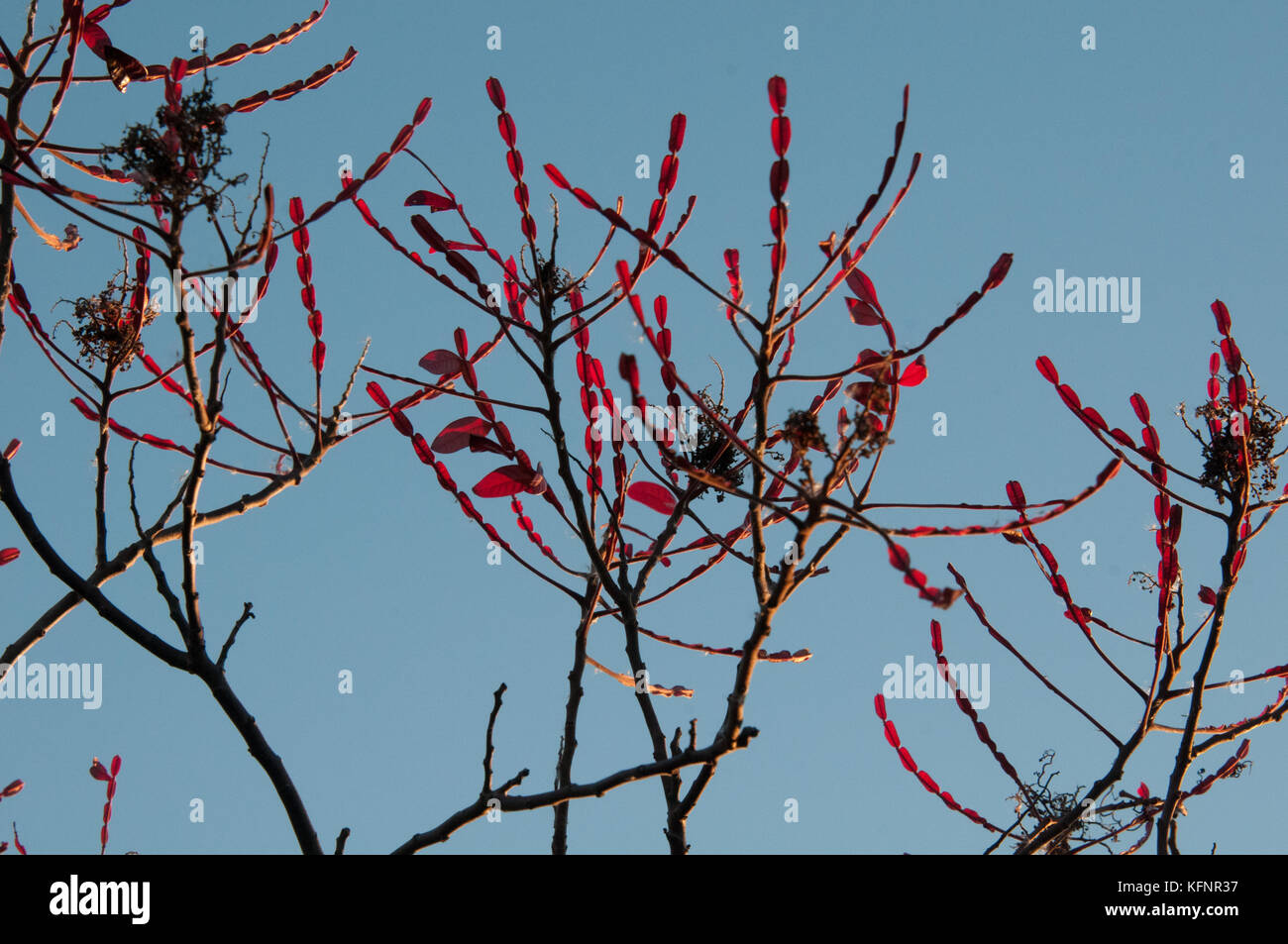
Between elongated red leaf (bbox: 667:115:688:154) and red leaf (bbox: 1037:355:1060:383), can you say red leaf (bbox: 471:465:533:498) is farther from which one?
red leaf (bbox: 1037:355:1060:383)

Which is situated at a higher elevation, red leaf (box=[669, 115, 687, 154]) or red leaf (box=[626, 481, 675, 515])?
red leaf (box=[669, 115, 687, 154])

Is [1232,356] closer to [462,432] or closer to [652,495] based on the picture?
[652,495]

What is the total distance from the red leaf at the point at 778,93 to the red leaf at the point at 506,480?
3.36 ft

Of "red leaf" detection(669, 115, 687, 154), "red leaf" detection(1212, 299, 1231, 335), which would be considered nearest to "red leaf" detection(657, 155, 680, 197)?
"red leaf" detection(669, 115, 687, 154)

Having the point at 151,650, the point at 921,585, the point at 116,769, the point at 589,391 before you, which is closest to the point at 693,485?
the point at 589,391

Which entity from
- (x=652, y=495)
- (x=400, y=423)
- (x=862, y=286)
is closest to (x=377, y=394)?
(x=400, y=423)

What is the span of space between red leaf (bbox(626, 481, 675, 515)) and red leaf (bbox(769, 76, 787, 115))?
1.04m

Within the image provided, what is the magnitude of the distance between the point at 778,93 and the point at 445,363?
113 cm

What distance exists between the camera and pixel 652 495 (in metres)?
2.56

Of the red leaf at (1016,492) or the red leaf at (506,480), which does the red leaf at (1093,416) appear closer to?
the red leaf at (1016,492)

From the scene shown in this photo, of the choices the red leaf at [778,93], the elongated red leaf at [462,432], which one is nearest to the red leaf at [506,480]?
the elongated red leaf at [462,432]

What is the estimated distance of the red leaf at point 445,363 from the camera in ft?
8.37

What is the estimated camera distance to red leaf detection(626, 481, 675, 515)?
255 cm
